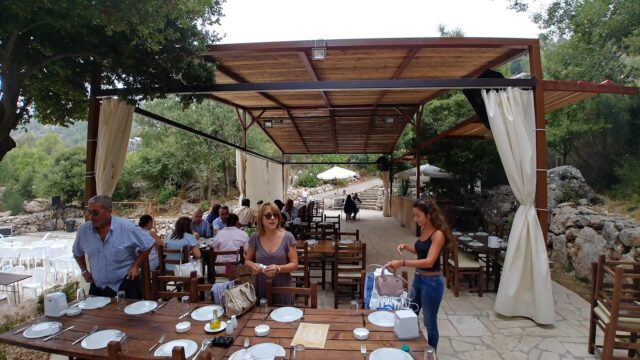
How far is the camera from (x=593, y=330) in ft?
10.5

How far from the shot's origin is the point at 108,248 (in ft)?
9.58

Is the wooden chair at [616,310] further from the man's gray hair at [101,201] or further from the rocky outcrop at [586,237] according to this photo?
the man's gray hair at [101,201]

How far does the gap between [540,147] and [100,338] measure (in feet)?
15.3

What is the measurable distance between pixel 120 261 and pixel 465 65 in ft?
15.5

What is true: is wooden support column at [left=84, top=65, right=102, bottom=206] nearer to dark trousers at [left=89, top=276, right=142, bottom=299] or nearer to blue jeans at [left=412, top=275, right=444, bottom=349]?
dark trousers at [left=89, top=276, right=142, bottom=299]

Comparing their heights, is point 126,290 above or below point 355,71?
below

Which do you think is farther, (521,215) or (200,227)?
(200,227)

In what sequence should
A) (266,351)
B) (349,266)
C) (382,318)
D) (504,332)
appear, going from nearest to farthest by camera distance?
(266,351) → (382,318) → (504,332) → (349,266)

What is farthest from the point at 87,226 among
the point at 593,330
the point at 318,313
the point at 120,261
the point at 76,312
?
the point at 593,330

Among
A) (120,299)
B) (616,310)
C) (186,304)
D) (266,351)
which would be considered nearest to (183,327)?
(186,304)

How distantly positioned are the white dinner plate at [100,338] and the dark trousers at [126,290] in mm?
878

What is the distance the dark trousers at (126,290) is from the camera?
3029mm

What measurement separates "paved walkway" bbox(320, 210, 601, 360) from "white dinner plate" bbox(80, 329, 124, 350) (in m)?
2.74

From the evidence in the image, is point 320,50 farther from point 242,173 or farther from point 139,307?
point 242,173
